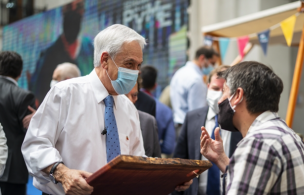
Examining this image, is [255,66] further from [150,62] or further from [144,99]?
[150,62]

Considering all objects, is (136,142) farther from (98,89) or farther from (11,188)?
(11,188)

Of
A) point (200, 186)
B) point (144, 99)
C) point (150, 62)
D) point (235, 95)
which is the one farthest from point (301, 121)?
point (235, 95)

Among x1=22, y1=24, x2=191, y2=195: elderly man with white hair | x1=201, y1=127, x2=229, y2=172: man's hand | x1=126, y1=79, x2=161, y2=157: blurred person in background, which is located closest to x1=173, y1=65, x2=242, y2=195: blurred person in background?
x1=126, y1=79, x2=161, y2=157: blurred person in background

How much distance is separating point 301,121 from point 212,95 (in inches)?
247

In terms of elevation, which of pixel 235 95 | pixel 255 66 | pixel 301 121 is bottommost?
pixel 301 121

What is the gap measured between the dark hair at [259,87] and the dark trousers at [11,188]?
265 cm

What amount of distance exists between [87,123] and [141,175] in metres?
0.53

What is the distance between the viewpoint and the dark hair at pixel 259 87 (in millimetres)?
1915

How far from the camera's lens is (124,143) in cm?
236

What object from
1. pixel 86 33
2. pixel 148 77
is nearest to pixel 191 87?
pixel 148 77

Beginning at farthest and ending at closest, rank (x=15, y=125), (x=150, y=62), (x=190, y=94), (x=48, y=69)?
1. (x=48, y=69)
2. (x=150, y=62)
3. (x=190, y=94)
4. (x=15, y=125)

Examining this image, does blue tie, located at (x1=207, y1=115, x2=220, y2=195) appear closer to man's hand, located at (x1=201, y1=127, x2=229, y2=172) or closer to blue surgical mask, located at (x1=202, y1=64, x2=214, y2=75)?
man's hand, located at (x1=201, y1=127, x2=229, y2=172)

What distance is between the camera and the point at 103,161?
2.21 meters

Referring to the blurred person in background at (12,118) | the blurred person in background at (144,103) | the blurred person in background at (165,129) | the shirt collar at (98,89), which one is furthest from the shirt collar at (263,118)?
the blurred person in background at (165,129)
